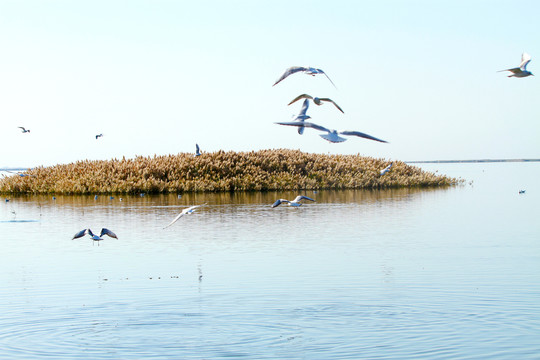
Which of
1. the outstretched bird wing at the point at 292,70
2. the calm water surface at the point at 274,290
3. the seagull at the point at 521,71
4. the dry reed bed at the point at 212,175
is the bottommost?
the calm water surface at the point at 274,290

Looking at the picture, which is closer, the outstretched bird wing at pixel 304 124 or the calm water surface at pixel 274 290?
the calm water surface at pixel 274 290

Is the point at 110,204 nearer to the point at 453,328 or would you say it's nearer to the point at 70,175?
the point at 70,175

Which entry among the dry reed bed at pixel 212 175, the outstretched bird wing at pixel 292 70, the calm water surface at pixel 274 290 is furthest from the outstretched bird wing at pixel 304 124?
the dry reed bed at pixel 212 175

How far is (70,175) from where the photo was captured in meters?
38.5

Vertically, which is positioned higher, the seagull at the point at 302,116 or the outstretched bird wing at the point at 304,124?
the seagull at the point at 302,116

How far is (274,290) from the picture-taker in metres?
11.1

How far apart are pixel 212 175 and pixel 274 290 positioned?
27180 mm

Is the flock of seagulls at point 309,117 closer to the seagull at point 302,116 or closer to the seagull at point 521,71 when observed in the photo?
the seagull at point 302,116

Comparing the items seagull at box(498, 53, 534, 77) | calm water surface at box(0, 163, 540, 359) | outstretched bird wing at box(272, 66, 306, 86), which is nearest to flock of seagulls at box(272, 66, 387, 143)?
outstretched bird wing at box(272, 66, 306, 86)

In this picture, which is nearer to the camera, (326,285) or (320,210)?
(326,285)

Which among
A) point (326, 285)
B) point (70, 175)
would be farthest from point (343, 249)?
point (70, 175)

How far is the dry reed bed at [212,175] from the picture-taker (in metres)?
36.0

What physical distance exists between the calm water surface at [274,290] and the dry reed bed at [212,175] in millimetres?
15263

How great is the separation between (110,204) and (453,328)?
21192 millimetres
